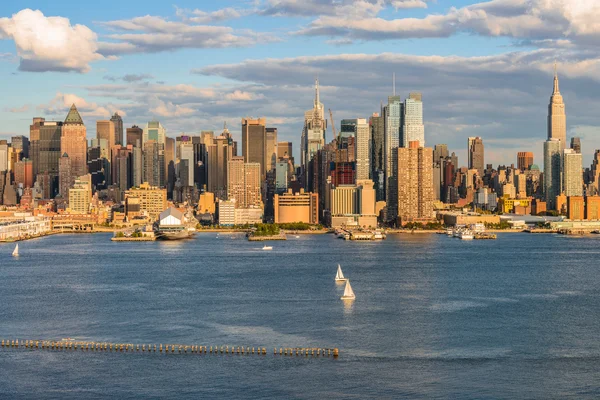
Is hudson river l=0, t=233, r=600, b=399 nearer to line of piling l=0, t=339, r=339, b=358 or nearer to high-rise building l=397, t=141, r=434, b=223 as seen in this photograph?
line of piling l=0, t=339, r=339, b=358

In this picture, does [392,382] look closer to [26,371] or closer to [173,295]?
[26,371]

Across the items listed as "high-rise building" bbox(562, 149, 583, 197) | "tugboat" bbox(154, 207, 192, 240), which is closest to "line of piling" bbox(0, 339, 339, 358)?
"tugboat" bbox(154, 207, 192, 240)

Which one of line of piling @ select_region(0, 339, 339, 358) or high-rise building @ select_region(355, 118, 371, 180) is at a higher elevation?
high-rise building @ select_region(355, 118, 371, 180)

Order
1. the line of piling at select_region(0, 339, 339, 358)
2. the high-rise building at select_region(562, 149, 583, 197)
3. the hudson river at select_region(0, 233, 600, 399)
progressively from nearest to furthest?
the hudson river at select_region(0, 233, 600, 399) < the line of piling at select_region(0, 339, 339, 358) < the high-rise building at select_region(562, 149, 583, 197)

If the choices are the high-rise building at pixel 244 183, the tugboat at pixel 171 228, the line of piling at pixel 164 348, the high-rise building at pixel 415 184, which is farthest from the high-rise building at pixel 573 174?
the line of piling at pixel 164 348

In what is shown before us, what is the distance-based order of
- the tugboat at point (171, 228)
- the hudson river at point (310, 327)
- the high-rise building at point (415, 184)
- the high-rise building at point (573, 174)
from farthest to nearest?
the high-rise building at point (573, 174), the high-rise building at point (415, 184), the tugboat at point (171, 228), the hudson river at point (310, 327)

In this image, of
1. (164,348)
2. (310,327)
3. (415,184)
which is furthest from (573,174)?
(164,348)

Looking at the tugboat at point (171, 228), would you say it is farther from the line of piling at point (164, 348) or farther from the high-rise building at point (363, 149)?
the line of piling at point (164, 348)
